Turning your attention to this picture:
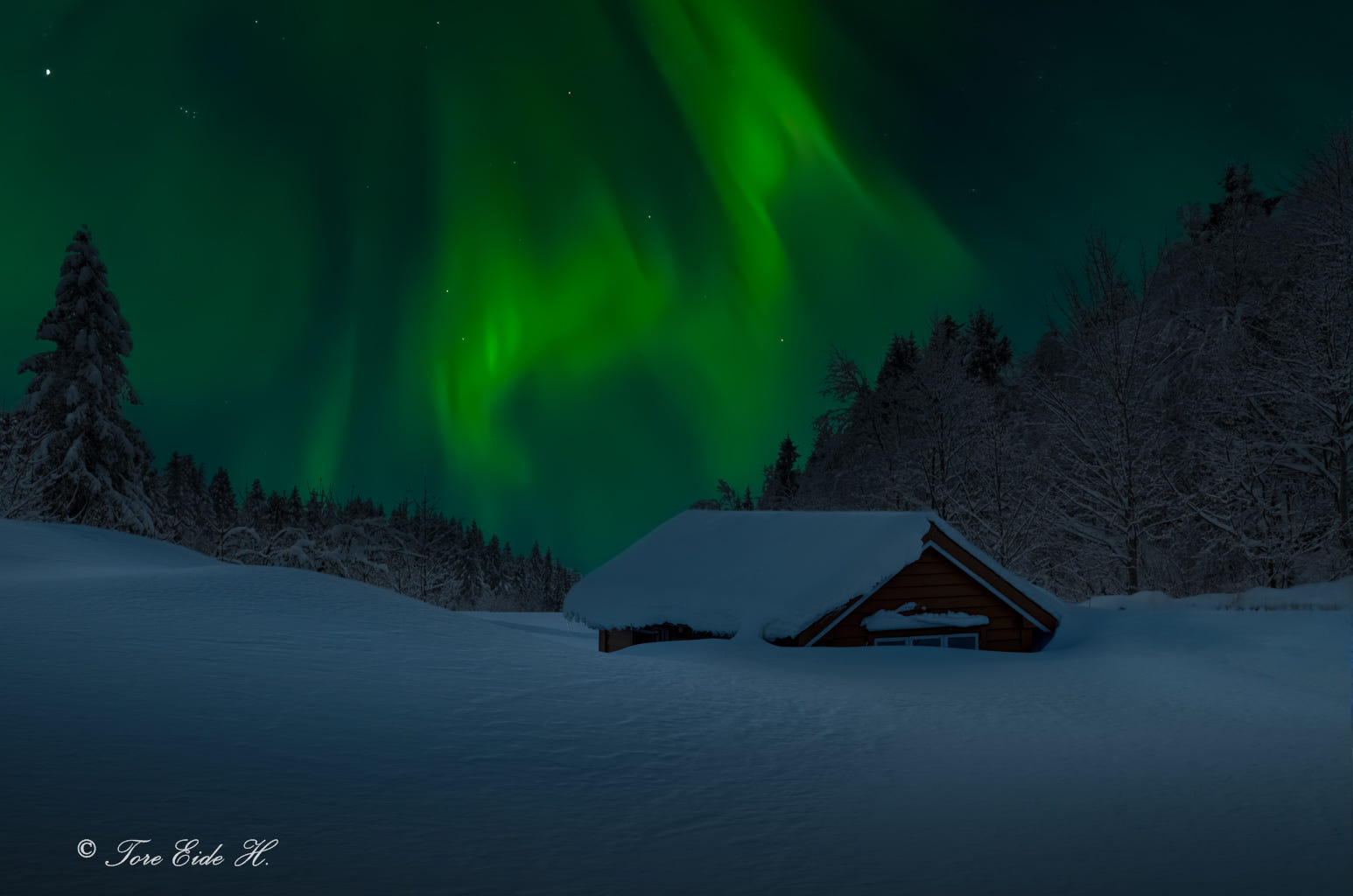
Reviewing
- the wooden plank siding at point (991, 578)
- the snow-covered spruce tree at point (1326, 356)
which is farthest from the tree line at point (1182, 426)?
the wooden plank siding at point (991, 578)

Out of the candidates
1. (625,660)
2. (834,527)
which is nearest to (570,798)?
(625,660)

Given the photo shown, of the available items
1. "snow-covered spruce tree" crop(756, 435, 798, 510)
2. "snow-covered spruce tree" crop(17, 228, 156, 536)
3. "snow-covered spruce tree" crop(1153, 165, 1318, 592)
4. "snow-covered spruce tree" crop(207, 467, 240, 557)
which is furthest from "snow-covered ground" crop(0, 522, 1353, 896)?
"snow-covered spruce tree" crop(207, 467, 240, 557)

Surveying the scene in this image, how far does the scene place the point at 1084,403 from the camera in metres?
30.9

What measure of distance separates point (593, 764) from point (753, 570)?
13342mm

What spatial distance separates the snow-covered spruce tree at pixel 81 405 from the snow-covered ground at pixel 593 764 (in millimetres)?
22368

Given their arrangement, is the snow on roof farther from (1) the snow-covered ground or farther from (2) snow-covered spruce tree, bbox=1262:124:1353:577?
(2) snow-covered spruce tree, bbox=1262:124:1353:577

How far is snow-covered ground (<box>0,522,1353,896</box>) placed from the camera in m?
6.48

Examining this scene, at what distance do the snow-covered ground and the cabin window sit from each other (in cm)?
289

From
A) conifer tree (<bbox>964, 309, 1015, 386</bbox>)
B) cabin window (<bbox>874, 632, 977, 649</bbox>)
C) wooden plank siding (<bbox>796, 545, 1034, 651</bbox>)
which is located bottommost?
cabin window (<bbox>874, 632, 977, 649</bbox>)

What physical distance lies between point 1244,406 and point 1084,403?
4548mm

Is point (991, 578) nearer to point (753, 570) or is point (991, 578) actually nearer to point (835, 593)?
point (835, 593)

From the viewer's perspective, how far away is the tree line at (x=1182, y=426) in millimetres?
26156

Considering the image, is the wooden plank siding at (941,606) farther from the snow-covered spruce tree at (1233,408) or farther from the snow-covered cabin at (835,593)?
the snow-covered spruce tree at (1233,408)

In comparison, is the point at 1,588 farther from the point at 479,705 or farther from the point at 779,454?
the point at 779,454
